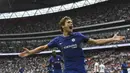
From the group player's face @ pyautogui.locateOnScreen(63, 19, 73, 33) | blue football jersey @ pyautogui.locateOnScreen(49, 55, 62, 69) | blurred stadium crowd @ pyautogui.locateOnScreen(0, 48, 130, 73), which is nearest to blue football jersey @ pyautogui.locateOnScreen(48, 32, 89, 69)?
player's face @ pyautogui.locateOnScreen(63, 19, 73, 33)

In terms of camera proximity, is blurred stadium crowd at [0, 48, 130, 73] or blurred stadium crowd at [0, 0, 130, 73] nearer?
blurred stadium crowd at [0, 48, 130, 73]

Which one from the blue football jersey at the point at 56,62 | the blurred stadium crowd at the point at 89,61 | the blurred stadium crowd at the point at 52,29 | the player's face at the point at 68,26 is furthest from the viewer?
the blurred stadium crowd at the point at 52,29

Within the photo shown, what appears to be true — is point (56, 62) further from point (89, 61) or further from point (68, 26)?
point (89, 61)

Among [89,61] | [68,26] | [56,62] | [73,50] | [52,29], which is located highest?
[68,26]

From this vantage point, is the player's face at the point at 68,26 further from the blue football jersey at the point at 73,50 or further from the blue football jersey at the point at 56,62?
the blue football jersey at the point at 56,62

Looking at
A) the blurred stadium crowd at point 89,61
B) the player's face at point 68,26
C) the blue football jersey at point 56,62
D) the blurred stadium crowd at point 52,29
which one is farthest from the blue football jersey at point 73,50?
the blurred stadium crowd at point 52,29

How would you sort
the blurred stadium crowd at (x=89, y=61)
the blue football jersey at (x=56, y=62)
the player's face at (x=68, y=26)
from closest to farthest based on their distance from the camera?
the player's face at (x=68, y=26), the blue football jersey at (x=56, y=62), the blurred stadium crowd at (x=89, y=61)

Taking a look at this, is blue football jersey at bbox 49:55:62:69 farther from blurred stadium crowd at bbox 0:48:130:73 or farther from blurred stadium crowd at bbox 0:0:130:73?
blurred stadium crowd at bbox 0:0:130:73

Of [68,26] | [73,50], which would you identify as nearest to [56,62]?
[73,50]

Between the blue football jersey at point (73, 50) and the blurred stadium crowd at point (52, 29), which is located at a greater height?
the blue football jersey at point (73, 50)

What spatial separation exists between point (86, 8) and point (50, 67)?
34.2 metres

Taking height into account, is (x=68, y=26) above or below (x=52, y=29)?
above

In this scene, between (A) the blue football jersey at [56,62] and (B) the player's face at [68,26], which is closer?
(B) the player's face at [68,26]

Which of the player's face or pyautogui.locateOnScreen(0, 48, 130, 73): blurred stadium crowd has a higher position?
the player's face
